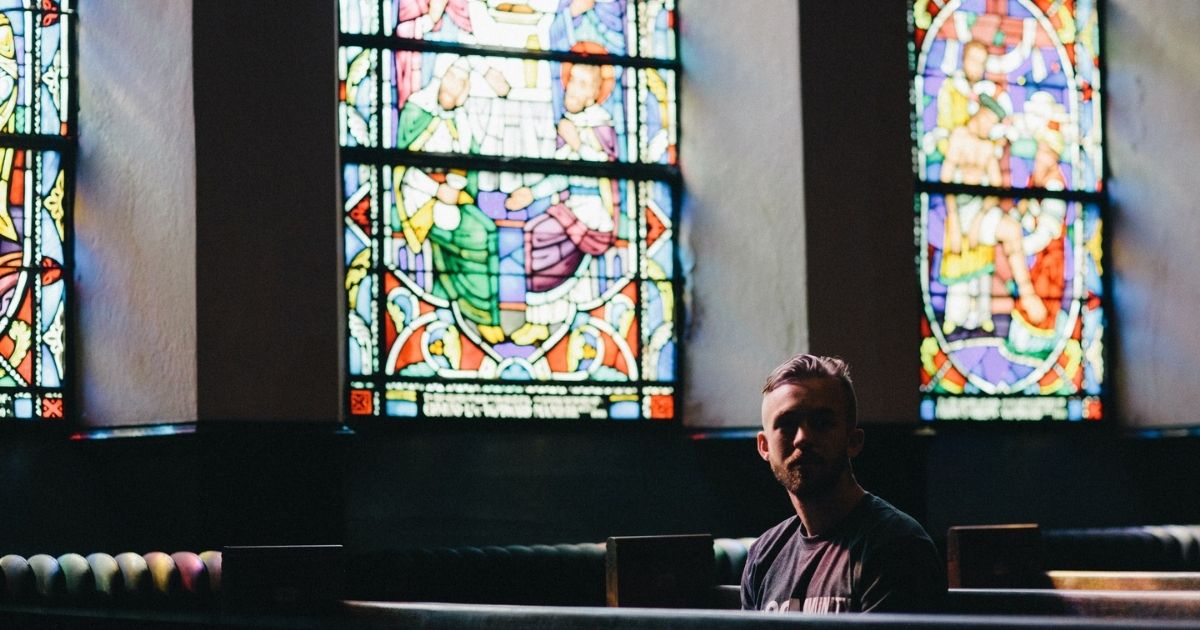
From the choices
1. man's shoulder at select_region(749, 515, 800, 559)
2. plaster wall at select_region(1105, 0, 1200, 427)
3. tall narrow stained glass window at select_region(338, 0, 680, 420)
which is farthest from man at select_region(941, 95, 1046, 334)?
man's shoulder at select_region(749, 515, 800, 559)

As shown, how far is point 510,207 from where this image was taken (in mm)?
5734

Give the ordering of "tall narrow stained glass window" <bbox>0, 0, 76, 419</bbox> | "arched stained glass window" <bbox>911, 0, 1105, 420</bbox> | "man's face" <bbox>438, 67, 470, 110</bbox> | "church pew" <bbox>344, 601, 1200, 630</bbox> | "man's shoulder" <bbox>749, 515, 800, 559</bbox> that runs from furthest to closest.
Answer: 1. "arched stained glass window" <bbox>911, 0, 1105, 420</bbox>
2. "man's face" <bbox>438, 67, 470, 110</bbox>
3. "tall narrow stained glass window" <bbox>0, 0, 76, 419</bbox>
4. "man's shoulder" <bbox>749, 515, 800, 559</bbox>
5. "church pew" <bbox>344, 601, 1200, 630</bbox>

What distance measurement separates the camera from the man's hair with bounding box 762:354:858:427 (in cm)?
283

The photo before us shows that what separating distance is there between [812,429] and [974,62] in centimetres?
390

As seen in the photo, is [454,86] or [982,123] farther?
[982,123]

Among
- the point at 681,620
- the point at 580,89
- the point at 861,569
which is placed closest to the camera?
the point at 681,620

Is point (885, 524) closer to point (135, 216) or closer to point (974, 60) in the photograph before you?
point (135, 216)

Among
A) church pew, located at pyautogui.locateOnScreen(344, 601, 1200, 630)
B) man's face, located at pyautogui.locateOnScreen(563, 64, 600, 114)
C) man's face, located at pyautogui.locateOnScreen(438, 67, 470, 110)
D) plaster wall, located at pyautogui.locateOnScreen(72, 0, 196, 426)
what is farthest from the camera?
man's face, located at pyautogui.locateOnScreen(563, 64, 600, 114)

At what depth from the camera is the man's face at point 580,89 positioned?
5.88 m

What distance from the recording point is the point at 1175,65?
21.0 ft

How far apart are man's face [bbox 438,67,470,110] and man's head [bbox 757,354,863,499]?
3.11 m

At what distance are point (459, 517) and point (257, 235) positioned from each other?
1.18 meters

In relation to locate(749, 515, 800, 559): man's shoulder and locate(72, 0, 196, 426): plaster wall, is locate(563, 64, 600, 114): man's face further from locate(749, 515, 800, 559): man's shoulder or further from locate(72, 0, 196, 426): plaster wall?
locate(749, 515, 800, 559): man's shoulder

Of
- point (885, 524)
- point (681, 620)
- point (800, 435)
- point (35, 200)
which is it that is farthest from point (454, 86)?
point (681, 620)
